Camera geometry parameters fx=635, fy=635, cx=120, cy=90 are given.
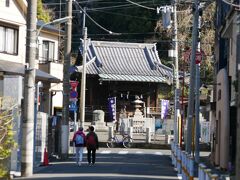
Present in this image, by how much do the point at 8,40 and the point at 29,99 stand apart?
1434 centimetres

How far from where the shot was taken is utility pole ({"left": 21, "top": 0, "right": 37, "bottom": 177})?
21.9 m

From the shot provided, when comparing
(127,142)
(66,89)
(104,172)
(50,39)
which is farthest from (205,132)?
(104,172)

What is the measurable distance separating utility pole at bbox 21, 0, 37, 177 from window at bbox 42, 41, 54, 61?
26713 millimetres

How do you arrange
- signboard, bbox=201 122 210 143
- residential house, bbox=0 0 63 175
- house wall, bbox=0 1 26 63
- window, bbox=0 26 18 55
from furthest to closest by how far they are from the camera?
signboard, bbox=201 122 210 143, window, bbox=0 26 18 55, house wall, bbox=0 1 26 63, residential house, bbox=0 0 63 175

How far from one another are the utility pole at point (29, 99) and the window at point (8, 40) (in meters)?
13.4

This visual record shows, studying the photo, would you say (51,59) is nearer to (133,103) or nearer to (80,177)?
(133,103)

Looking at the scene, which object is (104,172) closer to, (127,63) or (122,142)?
(122,142)

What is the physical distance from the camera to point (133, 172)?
2448 centimetres

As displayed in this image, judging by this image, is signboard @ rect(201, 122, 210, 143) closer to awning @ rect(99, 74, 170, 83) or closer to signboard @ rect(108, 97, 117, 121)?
signboard @ rect(108, 97, 117, 121)

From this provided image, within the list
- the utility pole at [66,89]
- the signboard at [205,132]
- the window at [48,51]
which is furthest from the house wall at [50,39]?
the utility pole at [66,89]

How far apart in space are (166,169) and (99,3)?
4300 centimetres

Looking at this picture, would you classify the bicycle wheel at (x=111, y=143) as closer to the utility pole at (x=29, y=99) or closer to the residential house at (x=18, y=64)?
the residential house at (x=18, y=64)

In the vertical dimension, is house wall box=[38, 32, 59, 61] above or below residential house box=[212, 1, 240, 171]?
above

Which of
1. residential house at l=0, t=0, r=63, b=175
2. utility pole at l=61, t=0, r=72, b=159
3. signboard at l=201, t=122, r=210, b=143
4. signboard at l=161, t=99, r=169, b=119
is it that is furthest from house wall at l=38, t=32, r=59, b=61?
utility pole at l=61, t=0, r=72, b=159
